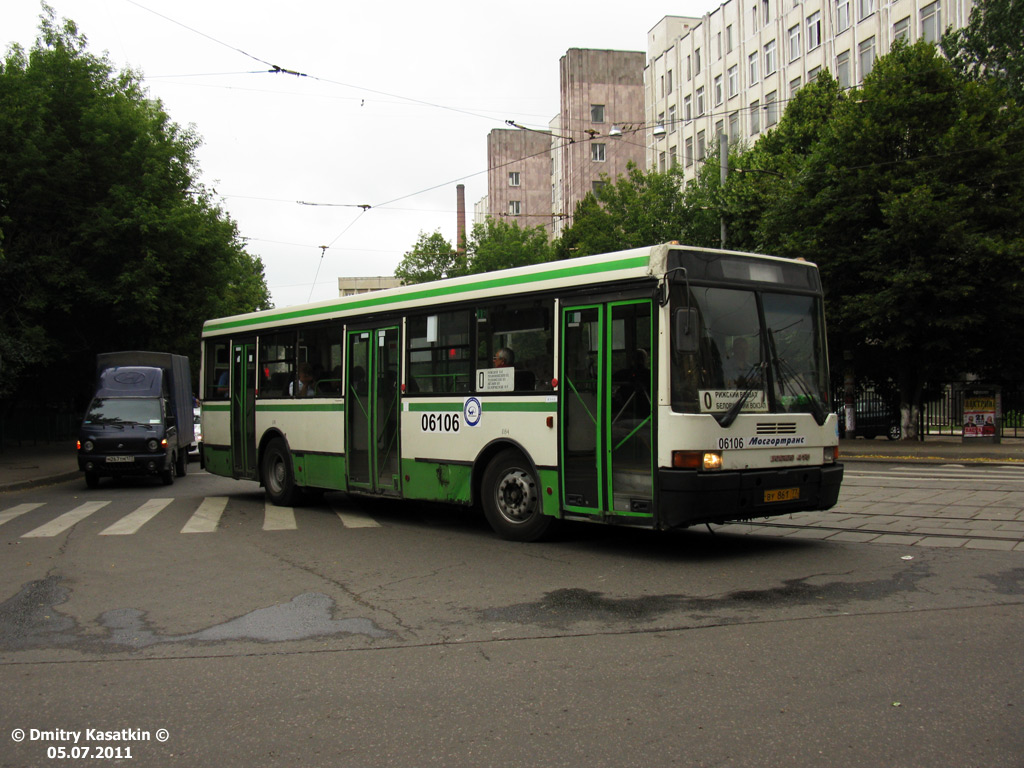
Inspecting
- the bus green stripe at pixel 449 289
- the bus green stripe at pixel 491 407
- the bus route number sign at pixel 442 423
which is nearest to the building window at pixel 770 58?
the bus green stripe at pixel 449 289

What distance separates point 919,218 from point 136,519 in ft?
64.1

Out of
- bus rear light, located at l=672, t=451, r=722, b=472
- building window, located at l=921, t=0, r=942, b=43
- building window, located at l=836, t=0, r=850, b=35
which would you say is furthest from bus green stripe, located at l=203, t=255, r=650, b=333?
building window, located at l=836, t=0, r=850, b=35

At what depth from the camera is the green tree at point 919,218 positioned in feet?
80.5

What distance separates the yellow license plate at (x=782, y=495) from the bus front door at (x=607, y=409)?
111cm

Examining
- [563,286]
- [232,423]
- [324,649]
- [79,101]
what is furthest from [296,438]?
[79,101]

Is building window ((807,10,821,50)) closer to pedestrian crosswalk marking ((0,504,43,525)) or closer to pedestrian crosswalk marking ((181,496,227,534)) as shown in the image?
pedestrian crosswalk marking ((181,496,227,534))

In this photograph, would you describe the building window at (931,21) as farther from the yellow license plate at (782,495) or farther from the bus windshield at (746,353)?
the yellow license plate at (782,495)

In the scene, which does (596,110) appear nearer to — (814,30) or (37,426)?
(814,30)

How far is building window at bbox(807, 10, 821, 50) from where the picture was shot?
47.2 m

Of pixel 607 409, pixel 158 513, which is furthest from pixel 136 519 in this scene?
pixel 607 409

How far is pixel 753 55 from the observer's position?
53062 mm

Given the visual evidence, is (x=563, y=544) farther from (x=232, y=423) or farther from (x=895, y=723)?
(x=232, y=423)

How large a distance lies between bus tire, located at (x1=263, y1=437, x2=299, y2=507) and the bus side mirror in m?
7.48

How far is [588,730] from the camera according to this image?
14.4 ft
